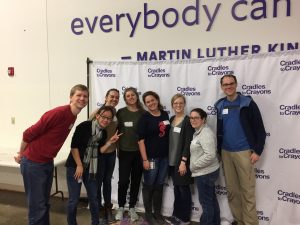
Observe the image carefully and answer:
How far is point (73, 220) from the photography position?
271cm

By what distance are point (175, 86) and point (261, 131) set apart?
1.05 m

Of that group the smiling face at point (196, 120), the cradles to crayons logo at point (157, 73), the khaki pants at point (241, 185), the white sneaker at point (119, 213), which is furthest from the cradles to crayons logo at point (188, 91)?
the white sneaker at point (119, 213)

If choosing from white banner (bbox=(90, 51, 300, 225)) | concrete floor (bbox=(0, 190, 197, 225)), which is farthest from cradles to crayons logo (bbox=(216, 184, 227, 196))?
concrete floor (bbox=(0, 190, 197, 225))

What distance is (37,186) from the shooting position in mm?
2449

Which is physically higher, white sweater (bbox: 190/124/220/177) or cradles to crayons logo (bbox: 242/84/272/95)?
cradles to crayons logo (bbox: 242/84/272/95)

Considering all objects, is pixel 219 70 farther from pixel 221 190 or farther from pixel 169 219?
pixel 169 219

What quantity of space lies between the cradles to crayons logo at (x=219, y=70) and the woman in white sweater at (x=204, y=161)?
1.71 feet

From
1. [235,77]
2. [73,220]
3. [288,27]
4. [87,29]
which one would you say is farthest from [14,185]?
[288,27]

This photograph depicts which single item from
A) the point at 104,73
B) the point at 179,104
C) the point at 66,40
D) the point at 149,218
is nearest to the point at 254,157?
the point at 179,104

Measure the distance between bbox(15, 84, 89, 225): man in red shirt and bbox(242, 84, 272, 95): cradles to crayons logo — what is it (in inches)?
63.5

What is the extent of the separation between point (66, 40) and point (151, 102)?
63.4 inches

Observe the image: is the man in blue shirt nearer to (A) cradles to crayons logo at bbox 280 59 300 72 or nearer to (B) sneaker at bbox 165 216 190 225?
(A) cradles to crayons logo at bbox 280 59 300 72

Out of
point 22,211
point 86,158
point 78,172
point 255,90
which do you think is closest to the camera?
point 78,172

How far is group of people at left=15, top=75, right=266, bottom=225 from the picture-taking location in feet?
8.04
